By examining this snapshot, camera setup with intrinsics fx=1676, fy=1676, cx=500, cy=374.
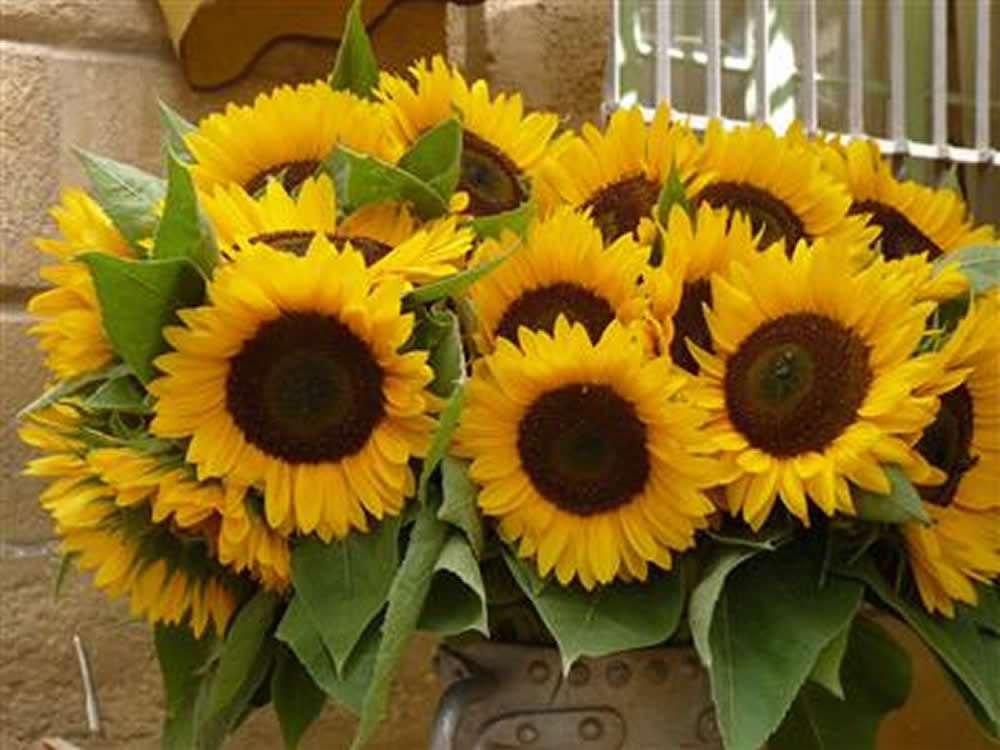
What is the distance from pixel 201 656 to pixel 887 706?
0.21 m

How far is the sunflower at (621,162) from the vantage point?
1.72 feet

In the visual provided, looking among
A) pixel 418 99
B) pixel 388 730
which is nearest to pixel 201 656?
pixel 418 99

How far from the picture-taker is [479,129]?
21.7 inches

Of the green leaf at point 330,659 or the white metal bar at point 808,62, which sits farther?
the white metal bar at point 808,62

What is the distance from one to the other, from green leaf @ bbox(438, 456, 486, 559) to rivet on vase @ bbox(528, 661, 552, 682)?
0.04 metres

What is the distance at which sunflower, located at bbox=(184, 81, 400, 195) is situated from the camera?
52 centimetres

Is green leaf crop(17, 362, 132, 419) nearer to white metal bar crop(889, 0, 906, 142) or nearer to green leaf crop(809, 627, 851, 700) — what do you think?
green leaf crop(809, 627, 851, 700)

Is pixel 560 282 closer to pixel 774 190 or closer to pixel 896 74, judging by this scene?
pixel 774 190

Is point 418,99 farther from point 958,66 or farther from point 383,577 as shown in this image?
point 958,66

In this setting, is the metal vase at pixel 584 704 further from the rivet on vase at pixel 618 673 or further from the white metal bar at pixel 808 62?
the white metal bar at pixel 808 62

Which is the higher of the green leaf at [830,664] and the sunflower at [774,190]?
the sunflower at [774,190]

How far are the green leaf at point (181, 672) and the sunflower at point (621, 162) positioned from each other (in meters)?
0.18

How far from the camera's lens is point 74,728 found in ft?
2.54

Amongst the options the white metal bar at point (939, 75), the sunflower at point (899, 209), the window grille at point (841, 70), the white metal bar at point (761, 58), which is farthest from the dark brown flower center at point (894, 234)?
the white metal bar at point (939, 75)
